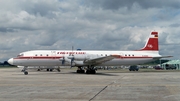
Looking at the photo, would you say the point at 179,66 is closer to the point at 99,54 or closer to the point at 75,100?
the point at 99,54

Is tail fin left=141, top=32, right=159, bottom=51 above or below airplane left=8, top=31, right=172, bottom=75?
above

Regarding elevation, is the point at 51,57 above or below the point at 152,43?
below

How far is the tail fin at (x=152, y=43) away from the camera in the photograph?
46969mm

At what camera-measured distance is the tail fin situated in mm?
46969

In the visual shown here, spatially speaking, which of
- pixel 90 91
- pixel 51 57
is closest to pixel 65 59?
pixel 51 57

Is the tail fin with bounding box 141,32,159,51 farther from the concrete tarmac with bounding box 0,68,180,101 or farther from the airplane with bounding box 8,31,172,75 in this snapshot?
the concrete tarmac with bounding box 0,68,180,101

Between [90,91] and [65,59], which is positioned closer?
Result: [90,91]

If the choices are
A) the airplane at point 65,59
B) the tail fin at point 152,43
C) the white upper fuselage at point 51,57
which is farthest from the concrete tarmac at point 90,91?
the tail fin at point 152,43

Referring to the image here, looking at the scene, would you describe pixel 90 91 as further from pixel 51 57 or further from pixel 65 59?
pixel 51 57

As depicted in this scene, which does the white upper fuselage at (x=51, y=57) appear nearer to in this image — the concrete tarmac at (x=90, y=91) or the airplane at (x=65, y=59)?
the airplane at (x=65, y=59)

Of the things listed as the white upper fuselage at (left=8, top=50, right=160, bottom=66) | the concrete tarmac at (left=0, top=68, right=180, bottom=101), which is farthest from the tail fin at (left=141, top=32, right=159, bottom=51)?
the concrete tarmac at (left=0, top=68, right=180, bottom=101)

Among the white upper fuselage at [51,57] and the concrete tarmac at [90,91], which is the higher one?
the white upper fuselage at [51,57]

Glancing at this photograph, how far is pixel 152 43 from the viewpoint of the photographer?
156 feet

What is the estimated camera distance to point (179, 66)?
249 ft
